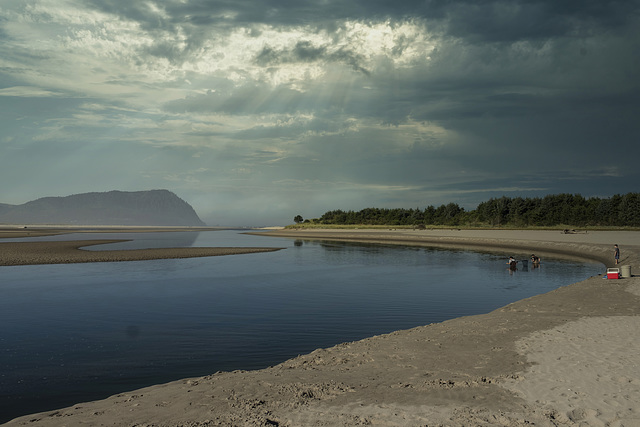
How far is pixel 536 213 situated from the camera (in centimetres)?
14812

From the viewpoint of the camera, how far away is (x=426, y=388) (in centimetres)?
905

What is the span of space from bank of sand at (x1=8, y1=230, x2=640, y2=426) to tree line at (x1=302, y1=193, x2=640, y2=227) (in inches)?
5600

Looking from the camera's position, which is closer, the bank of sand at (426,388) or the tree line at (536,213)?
the bank of sand at (426,388)

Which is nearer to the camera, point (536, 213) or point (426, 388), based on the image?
point (426, 388)

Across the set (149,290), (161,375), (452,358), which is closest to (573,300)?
(452,358)

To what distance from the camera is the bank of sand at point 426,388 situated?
24.8 feet

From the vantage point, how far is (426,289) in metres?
28.1

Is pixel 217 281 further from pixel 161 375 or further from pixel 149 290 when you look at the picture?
pixel 161 375

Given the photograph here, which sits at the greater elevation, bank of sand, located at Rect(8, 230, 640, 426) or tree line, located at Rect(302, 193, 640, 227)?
tree line, located at Rect(302, 193, 640, 227)

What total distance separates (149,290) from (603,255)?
5070cm

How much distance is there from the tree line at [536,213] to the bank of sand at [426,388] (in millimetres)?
142242

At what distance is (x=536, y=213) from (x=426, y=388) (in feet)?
519

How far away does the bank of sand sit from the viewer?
7.56 m

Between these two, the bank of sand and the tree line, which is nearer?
the bank of sand
